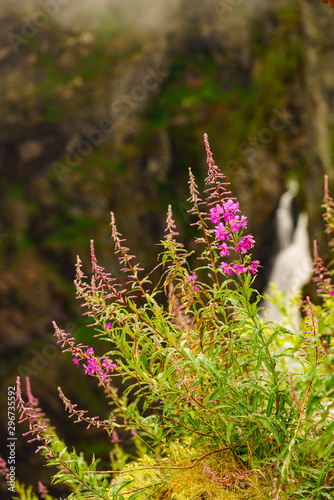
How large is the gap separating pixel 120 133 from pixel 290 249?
1742 centimetres

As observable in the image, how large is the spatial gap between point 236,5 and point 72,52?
1433 centimetres

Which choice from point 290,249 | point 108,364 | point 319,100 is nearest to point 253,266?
point 108,364

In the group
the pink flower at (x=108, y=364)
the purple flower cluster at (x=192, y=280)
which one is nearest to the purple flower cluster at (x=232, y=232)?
the purple flower cluster at (x=192, y=280)

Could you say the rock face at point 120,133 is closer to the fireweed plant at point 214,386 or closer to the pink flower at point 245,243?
the fireweed plant at point 214,386

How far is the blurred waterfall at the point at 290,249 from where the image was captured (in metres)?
18.2

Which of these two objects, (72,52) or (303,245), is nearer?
(303,245)

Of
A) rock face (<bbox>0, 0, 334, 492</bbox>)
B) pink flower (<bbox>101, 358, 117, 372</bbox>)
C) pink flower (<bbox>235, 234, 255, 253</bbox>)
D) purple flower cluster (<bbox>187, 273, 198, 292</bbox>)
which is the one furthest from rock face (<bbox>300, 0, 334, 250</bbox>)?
pink flower (<bbox>101, 358, 117, 372</bbox>)

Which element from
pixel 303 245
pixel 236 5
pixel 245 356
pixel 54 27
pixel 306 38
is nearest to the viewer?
pixel 245 356

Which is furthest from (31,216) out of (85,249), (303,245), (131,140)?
(303,245)

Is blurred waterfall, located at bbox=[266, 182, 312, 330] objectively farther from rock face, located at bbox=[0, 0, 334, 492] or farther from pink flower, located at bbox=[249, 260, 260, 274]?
pink flower, located at bbox=[249, 260, 260, 274]

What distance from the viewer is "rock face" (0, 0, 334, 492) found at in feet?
80.9

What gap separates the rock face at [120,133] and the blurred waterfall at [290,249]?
1.50m

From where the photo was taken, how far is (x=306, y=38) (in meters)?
15.2

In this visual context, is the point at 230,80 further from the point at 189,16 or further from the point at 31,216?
the point at 31,216
